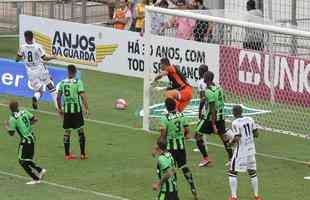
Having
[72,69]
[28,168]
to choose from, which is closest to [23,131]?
[28,168]

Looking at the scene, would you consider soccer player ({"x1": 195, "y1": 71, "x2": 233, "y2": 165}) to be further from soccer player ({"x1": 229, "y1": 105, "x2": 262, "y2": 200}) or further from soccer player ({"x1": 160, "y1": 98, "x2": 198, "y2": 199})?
soccer player ({"x1": 229, "y1": 105, "x2": 262, "y2": 200})

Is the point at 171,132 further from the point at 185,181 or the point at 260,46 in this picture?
the point at 260,46

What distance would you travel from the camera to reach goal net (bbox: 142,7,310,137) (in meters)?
24.6

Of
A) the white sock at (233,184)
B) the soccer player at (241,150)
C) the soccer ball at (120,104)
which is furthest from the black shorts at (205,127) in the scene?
the soccer ball at (120,104)

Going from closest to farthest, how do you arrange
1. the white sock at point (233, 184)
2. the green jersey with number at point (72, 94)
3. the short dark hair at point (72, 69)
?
the white sock at point (233, 184) → the short dark hair at point (72, 69) → the green jersey with number at point (72, 94)

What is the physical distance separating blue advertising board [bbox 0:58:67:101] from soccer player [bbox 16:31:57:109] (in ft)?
3.69

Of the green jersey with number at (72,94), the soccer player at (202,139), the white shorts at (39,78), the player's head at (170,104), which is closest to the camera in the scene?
the player's head at (170,104)

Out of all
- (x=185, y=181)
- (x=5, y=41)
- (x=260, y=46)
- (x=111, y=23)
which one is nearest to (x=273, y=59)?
(x=260, y=46)

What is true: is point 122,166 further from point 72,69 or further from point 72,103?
point 72,69

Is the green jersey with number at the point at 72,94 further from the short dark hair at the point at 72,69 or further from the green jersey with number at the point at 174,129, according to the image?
the green jersey with number at the point at 174,129

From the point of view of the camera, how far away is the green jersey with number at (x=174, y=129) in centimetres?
1897

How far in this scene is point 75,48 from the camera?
32.8m

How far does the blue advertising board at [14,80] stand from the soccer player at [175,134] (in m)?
9.86

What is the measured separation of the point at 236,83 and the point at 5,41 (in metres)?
14.7
